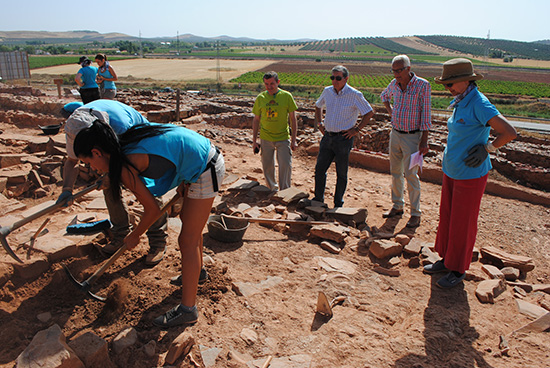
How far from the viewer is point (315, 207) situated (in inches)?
203

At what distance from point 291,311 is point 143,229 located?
4.53 feet

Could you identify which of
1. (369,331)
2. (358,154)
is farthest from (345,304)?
(358,154)

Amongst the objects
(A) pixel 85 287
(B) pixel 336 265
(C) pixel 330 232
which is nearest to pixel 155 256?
(A) pixel 85 287

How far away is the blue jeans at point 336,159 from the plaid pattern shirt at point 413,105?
740 mm

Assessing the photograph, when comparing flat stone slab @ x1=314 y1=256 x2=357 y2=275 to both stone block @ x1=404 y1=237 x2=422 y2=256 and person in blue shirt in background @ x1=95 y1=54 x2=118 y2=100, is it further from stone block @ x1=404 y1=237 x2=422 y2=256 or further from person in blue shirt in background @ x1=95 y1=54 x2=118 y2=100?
person in blue shirt in background @ x1=95 y1=54 x2=118 y2=100

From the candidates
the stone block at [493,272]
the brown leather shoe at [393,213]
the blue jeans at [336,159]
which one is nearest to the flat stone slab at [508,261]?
the stone block at [493,272]

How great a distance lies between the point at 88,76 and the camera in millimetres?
8133

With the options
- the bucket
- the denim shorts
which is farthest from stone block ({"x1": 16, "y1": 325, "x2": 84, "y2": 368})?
the bucket

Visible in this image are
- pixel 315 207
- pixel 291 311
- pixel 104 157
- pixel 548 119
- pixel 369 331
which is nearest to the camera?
pixel 104 157

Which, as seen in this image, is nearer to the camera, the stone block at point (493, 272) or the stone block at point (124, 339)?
the stone block at point (124, 339)

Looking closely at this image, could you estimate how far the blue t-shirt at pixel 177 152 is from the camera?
7.93 feet

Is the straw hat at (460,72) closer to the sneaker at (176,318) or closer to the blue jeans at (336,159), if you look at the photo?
the blue jeans at (336,159)

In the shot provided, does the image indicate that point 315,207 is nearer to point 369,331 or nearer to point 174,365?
point 369,331

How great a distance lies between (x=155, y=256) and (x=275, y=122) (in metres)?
2.77
